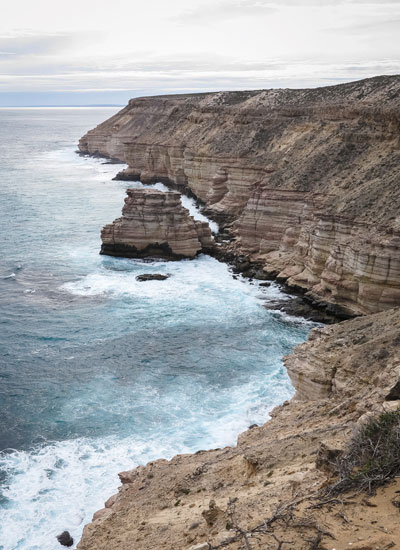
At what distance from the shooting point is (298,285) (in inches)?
1480

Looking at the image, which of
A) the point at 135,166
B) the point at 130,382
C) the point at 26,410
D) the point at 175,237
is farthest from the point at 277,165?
the point at 135,166

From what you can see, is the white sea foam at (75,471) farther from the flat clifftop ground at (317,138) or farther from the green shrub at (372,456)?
the flat clifftop ground at (317,138)

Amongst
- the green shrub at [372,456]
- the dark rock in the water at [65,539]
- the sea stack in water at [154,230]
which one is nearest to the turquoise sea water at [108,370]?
the dark rock in the water at [65,539]

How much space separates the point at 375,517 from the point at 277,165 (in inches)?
1736

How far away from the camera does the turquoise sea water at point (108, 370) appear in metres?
20.0

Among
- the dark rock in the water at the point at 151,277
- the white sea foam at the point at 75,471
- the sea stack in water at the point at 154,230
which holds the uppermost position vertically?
the sea stack in water at the point at 154,230

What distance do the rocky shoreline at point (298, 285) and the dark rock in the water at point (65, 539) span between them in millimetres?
2687

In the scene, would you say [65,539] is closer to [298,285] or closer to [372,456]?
[372,456]

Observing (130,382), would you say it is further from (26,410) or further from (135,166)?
(135,166)

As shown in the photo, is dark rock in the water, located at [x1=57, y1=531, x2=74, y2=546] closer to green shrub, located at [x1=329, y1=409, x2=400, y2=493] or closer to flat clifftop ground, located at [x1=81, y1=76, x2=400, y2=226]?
green shrub, located at [x1=329, y1=409, x2=400, y2=493]

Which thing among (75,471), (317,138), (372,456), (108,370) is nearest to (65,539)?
(75,471)

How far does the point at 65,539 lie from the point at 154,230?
30.5 meters

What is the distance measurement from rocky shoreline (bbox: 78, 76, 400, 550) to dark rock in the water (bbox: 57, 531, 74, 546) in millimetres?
2687

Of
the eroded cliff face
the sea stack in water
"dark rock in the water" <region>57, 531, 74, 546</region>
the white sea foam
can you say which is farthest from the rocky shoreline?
the white sea foam
